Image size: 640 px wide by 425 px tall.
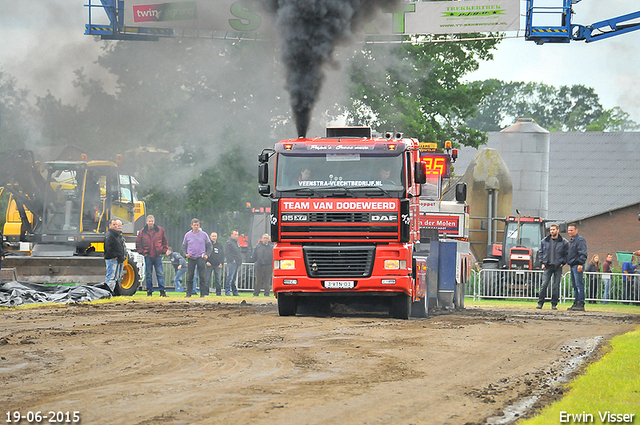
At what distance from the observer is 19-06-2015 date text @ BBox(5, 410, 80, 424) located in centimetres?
614

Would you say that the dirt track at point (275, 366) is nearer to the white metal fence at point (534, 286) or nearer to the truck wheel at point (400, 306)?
the truck wheel at point (400, 306)

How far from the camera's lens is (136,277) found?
22.0 m

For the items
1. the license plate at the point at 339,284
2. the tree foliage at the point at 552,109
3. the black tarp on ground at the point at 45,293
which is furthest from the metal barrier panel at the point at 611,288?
the tree foliage at the point at 552,109

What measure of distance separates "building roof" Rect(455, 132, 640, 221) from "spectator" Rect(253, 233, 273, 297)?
1440 inches

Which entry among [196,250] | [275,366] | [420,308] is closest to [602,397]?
[275,366]

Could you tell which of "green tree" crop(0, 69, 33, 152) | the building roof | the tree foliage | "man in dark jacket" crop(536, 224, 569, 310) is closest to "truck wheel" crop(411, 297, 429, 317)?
"man in dark jacket" crop(536, 224, 569, 310)

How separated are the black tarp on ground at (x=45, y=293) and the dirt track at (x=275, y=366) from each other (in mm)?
2347

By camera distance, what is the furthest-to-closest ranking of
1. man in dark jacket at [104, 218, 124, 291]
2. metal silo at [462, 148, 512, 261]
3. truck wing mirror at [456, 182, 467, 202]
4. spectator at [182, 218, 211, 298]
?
metal silo at [462, 148, 512, 261] < spectator at [182, 218, 211, 298] < man in dark jacket at [104, 218, 124, 291] < truck wing mirror at [456, 182, 467, 202]

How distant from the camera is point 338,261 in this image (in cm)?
1441

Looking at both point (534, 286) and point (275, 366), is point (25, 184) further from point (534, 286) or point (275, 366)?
point (534, 286)

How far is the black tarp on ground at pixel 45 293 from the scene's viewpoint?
17609mm

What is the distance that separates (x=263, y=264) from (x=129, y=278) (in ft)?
15.0

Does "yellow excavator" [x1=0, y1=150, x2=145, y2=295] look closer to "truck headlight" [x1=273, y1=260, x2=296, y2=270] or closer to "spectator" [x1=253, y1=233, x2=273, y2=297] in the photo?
"spectator" [x1=253, y1=233, x2=273, y2=297]

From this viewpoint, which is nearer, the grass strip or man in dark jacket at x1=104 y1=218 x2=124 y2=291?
the grass strip
